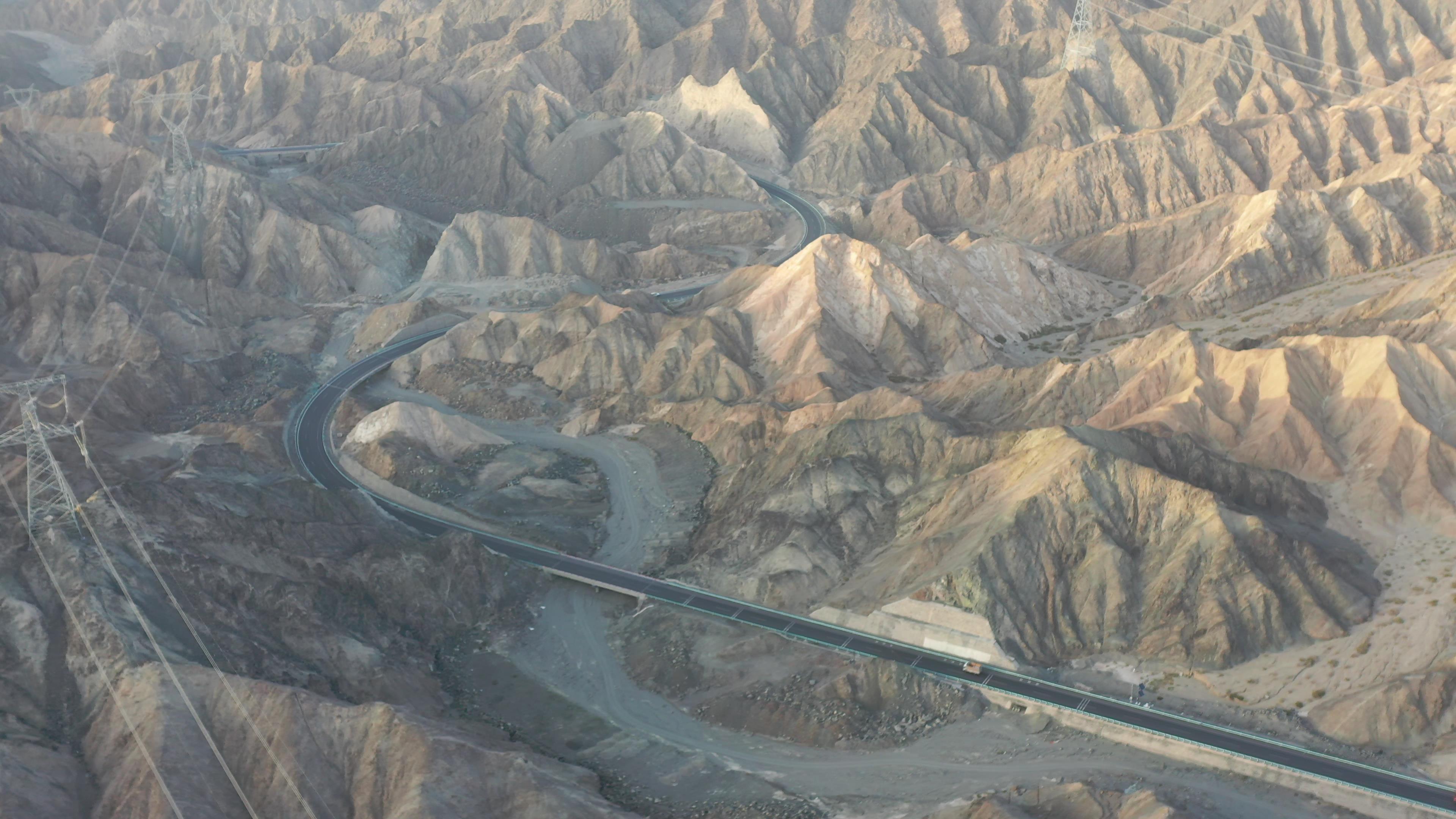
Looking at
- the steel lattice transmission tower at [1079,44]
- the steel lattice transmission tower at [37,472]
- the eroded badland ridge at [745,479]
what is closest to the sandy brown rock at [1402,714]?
the eroded badland ridge at [745,479]

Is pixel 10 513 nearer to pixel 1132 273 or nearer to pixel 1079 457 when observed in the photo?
pixel 1079 457

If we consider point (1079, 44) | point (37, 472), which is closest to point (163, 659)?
point (37, 472)

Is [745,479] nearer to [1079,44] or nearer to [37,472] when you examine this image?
[37,472]

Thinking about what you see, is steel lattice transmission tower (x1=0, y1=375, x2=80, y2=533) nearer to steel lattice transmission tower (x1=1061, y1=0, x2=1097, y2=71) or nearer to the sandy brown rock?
the sandy brown rock

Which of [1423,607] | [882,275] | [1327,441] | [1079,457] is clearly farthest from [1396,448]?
[882,275]

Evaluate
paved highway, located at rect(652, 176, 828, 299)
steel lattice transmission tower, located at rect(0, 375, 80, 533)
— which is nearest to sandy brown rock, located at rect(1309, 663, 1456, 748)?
steel lattice transmission tower, located at rect(0, 375, 80, 533)

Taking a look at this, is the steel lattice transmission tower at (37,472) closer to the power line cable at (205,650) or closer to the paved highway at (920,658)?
the power line cable at (205,650)
